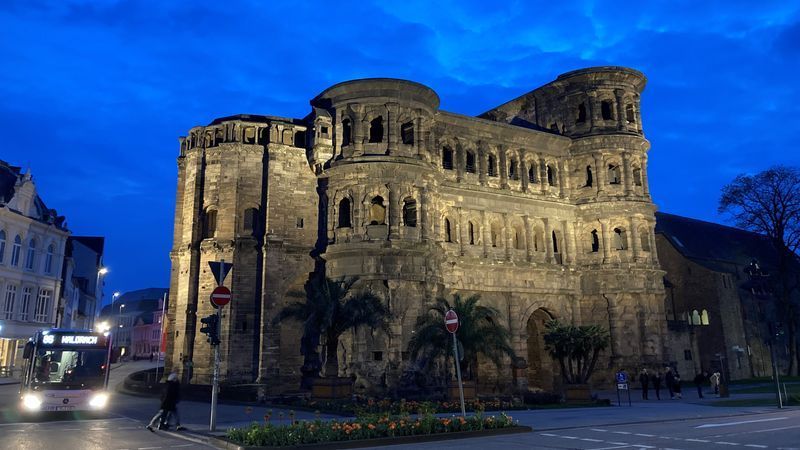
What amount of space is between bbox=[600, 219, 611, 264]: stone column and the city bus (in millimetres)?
31857

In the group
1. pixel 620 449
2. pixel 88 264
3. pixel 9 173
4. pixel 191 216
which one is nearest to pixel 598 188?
pixel 191 216

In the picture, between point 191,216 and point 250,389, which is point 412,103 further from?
point 250,389

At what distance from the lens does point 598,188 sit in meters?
42.9

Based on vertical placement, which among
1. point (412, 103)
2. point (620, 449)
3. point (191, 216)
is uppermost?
point (412, 103)

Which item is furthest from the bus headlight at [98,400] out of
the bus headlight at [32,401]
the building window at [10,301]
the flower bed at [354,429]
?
the building window at [10,301]

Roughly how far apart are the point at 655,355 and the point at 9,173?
50.3 metres

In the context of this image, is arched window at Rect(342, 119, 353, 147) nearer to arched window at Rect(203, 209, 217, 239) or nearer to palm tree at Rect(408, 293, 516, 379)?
arched window at Rect(203, 209, 217, 239)

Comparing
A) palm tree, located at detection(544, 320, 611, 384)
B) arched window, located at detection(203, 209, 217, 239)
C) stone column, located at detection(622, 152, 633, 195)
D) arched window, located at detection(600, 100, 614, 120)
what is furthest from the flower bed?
arched window, located at detection(600, 100, 614, 120)

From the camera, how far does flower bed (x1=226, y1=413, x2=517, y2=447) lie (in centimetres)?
1388

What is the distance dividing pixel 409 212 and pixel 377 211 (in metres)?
1.99

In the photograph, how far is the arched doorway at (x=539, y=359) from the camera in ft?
134

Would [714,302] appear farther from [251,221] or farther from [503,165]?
[251,221]

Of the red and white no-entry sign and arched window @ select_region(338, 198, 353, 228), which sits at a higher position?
arched window @ select_region(338, 198, 353, 228)

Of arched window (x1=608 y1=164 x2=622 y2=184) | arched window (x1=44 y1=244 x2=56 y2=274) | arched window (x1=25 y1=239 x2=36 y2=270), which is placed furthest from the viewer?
arched window (x1=44 y1=244 x2=56 y2=274)
